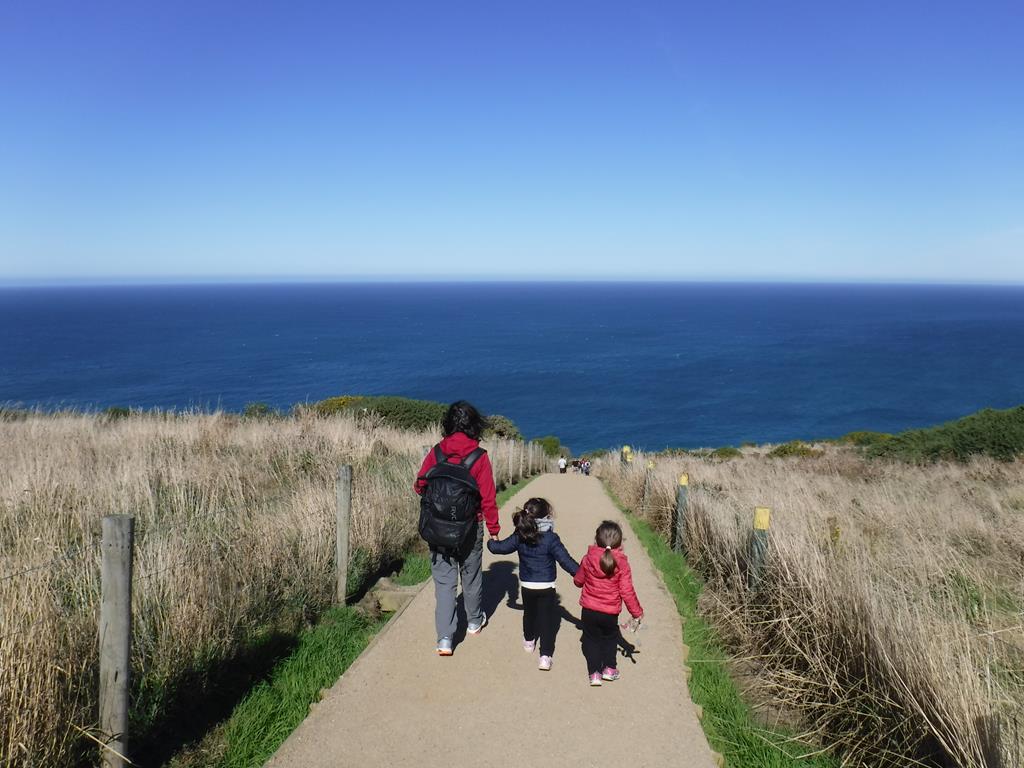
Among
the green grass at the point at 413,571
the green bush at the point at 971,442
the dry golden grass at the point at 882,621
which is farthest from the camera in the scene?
the green bush at the point at 971,442

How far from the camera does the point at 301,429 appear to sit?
13930 mm

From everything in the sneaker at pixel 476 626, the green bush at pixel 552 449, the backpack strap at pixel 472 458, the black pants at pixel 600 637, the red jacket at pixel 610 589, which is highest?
the backpack strap at pixel 472 458

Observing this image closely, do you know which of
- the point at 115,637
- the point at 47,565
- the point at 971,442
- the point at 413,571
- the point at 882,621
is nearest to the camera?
the point at 115,637

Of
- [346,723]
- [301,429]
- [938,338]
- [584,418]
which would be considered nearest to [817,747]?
[346,723]

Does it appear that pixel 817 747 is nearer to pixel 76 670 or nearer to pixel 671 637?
pixel 671 637

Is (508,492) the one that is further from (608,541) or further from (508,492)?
(608,541)

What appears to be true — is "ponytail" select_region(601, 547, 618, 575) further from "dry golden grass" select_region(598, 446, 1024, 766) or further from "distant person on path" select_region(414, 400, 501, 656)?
"dry golden grass" select_region(598, 446, 1024, 766)

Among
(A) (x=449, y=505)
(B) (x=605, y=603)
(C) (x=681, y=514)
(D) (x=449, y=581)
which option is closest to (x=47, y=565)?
(A) (x=449, y=505)

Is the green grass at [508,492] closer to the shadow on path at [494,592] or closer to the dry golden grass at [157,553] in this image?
the dry golden grass at [157,553]

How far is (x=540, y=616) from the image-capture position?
535 cm

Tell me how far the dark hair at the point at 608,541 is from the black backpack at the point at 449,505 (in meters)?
1.02

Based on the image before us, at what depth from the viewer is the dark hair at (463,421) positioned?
5.37 meters

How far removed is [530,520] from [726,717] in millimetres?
1952

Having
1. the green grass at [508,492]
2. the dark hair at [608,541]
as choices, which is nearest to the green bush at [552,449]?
the green grass at [508,492]
